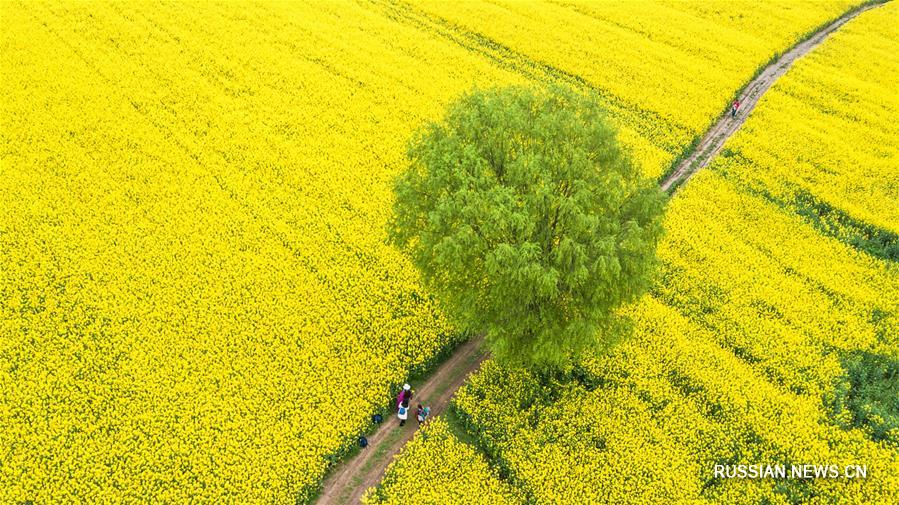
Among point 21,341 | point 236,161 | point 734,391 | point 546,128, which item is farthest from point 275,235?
point 734,391

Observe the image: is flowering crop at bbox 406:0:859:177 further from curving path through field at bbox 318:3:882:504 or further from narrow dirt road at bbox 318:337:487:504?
curving path through field at bbox 318:3:882:504

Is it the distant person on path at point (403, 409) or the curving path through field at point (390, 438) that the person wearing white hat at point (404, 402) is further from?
the curving path through field at point (390, 438)

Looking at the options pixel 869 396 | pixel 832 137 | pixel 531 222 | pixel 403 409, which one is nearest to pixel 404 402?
pixel 403 409

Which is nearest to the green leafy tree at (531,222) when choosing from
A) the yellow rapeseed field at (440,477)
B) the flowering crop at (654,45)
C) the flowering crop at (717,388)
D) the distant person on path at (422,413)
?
the flowering crop at (717,388)

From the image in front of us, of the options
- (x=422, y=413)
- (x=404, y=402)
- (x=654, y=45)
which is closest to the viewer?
(x=404, y=402)

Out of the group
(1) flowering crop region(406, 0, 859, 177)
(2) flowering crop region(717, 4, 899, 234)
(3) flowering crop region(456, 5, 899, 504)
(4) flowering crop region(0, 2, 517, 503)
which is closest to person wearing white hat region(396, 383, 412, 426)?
(4) flowering crop region(0, 2, 517, 503)

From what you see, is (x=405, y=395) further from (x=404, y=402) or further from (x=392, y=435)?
(x=392, y=435)

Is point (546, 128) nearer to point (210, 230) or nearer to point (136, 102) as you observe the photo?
point (210, 230)
